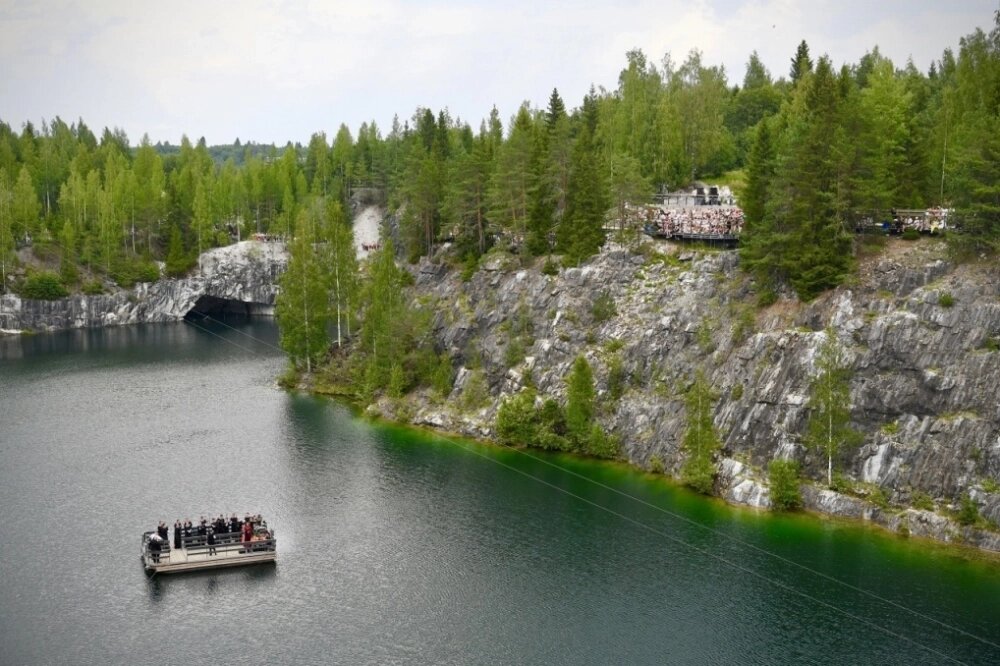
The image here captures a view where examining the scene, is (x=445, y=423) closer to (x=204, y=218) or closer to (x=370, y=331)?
(x=370, y=331)

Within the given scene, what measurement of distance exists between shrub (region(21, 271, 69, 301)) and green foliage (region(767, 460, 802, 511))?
408ft

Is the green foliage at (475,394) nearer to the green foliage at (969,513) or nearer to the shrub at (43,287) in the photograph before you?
the green foliage at (969,513)

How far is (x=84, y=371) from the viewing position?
115938mm

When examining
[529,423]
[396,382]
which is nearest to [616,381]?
[529,423]

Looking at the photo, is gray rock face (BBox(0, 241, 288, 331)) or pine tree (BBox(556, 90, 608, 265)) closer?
pine tree (BBox(556, 90, 608, 265))

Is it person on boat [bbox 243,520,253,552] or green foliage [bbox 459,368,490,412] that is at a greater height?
green foliage [bbox 459,368,490,412]

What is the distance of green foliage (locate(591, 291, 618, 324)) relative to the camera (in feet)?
288

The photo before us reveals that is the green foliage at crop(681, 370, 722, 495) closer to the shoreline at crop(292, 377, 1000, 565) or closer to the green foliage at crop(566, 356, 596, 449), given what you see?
the shoreline at crop(292, 377, 1000, 565)

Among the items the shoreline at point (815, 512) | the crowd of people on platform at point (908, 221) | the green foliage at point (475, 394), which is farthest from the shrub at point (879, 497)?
the green foliage at point (475, 394)

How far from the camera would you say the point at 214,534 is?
2368 inches

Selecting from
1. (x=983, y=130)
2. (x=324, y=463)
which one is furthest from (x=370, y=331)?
(x=983, y=130)

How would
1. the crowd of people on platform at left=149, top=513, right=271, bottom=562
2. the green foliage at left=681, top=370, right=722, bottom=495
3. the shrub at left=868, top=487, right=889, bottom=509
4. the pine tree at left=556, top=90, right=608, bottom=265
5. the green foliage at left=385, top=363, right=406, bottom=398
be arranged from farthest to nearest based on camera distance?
1. the green foliage at left=385, top=363, right=406, bottom=398
2. the pine tree at left=556, top=90, right=608, bottom=265
3. the green foliage at left=681, top=370, right=722, bottom=495
4. the shrub at left=868, top=487, right=889, bottom=509
5. the crowd of people on platform at left=149, top=513, right=271, bottom=562

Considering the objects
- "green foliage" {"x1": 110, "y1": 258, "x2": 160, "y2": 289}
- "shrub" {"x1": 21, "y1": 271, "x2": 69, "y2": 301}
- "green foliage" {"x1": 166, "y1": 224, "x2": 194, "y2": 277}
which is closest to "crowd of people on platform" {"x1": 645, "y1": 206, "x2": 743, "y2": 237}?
"green foliage" {"x1": 166, "y1": 224, "x2": 194, "y2": 277}

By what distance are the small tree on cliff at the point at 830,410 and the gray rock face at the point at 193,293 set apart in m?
110
